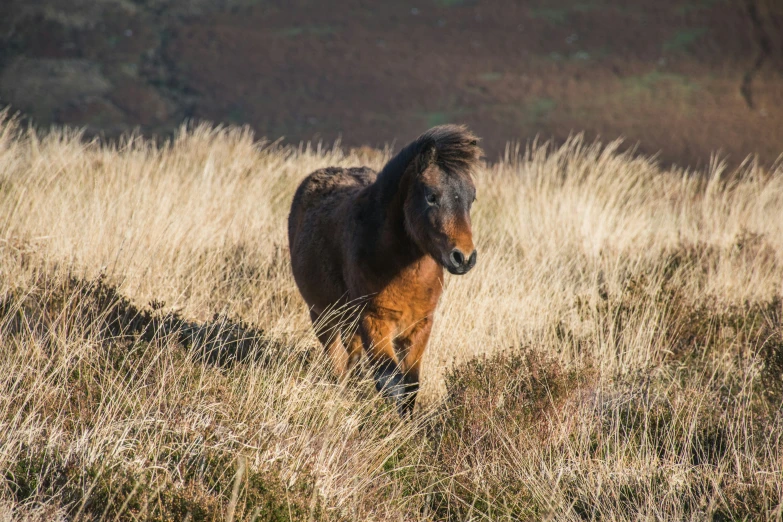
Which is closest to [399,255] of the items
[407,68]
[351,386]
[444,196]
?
[444,196]

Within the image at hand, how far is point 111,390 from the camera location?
3465 millimetres

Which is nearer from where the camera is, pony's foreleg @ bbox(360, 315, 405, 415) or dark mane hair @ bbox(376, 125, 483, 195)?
dark mane hair @ bbox(376, 125, 483, 195)

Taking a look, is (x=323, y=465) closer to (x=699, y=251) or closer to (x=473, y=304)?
(x=473, y=304)

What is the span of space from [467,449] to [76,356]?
2.17 m

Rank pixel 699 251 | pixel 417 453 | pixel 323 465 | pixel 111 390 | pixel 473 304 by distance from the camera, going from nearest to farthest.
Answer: pixel 323 465 < pixel 111 390 < pixel 417 453 < pixel 473 304 < pixel 699 251

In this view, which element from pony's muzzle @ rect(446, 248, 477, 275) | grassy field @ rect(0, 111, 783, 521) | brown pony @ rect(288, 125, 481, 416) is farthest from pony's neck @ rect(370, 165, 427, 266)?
grassy field @ rect(0, 111, 783, 521)

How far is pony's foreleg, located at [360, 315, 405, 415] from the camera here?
4.02m

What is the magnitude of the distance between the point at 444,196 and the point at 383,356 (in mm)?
1002

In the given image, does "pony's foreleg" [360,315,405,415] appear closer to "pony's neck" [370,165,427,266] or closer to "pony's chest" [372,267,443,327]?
"pony's chest" [372,267,443,327]

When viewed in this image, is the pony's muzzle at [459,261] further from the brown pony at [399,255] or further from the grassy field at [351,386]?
the grassy field at [351,386]

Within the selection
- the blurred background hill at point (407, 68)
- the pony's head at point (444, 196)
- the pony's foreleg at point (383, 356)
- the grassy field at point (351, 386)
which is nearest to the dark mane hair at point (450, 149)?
the pony's head at point (444, 196)

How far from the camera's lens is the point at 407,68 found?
33031mm

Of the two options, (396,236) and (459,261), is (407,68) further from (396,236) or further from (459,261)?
(459,261)

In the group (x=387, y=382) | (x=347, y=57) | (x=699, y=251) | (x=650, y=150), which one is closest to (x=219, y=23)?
(x=347, y=57)
